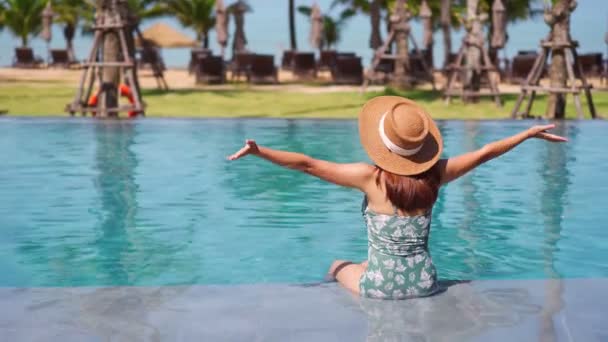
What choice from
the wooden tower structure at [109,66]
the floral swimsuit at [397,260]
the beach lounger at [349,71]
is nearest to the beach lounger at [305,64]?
the beach lounger at [349,71]

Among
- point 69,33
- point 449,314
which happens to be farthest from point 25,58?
point 449,314

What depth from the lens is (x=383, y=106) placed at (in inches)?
158

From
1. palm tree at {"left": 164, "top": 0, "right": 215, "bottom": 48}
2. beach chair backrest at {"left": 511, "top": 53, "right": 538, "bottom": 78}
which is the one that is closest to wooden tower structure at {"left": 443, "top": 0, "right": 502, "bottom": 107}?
beach chair backrest at {"left": 511, "top": 53, "right": 538, "bottom": 78}

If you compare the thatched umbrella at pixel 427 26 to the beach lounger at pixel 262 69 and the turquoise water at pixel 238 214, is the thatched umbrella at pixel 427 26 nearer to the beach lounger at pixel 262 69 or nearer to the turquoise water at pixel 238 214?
the beach lounger at pixel 262 69

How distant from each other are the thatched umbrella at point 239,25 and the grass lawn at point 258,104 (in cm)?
672

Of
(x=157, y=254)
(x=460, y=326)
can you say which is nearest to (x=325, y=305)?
(x=460, y=326)

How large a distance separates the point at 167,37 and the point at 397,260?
1728 inches

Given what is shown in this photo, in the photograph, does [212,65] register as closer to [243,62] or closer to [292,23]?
[243,62]

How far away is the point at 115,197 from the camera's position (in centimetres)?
843

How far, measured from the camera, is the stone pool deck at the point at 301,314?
11.6 ft

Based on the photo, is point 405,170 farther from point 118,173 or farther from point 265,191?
point 118,173

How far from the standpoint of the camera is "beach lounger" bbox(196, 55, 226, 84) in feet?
90.5

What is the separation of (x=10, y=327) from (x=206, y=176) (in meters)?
6.38

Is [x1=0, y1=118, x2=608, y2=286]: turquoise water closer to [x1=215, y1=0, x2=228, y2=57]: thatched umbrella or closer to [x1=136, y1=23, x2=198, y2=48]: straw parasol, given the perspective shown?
[x1=215, y1=0, x2=228, y2=57]: thatched umbrella
